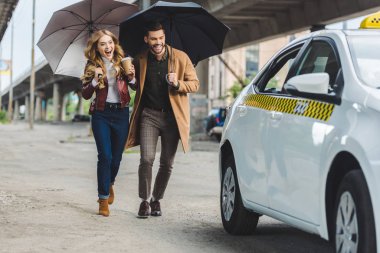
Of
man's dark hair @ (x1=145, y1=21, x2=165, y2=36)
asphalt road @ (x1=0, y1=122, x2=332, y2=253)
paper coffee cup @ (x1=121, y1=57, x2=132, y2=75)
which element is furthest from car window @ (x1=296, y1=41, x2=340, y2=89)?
paper coffee cup @ (x1=121, y1=57, x2=132, y2=75)

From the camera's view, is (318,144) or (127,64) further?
(127,64)

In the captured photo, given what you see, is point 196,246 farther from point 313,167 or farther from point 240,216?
point 313,167

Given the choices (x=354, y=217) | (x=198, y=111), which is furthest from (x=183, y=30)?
(x=198, y=111)

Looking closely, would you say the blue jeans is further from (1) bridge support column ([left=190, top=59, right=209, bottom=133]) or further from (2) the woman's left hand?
(1) bridge support column ([left=190, top=59, right=209, bottom=133])

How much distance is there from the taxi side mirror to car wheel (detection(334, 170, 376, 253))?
68cm

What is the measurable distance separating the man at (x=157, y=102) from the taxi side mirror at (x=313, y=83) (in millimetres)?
3323

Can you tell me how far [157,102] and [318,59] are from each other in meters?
2.96

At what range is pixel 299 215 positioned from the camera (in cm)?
646

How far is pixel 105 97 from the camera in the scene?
31.6ft

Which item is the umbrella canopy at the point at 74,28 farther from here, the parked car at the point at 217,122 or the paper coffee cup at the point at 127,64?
the parked car at the point at 217,122

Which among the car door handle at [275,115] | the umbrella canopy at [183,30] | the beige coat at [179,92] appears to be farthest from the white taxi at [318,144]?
the umbrella canopy at [183,30]

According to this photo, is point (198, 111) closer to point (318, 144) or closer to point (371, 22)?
point (371, 22)

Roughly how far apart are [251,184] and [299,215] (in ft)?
3.92

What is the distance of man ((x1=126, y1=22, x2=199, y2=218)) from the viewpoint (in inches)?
374
